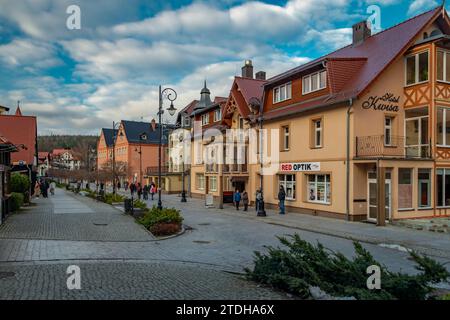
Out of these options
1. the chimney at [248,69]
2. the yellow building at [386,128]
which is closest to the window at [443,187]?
the yellow building at [386,128]

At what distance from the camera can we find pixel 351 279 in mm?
6633

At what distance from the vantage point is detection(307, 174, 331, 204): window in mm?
22078

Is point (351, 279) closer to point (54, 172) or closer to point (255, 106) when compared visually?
point (255, 106)

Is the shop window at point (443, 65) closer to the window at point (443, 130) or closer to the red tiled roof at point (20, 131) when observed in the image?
the window at point (443, 130)

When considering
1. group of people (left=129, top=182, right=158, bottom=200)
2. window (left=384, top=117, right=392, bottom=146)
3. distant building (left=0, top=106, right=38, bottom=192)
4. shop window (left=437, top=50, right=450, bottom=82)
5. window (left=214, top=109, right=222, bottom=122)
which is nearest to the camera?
shop window (left=437, top=50, right=450, bottom=82)

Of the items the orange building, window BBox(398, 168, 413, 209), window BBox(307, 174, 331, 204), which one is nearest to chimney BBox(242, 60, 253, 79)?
window BBox(307, 174, 331, 204)

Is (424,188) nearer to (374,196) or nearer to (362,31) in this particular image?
(374,196)

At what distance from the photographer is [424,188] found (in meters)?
20.6

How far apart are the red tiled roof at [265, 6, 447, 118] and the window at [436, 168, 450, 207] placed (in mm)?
6323

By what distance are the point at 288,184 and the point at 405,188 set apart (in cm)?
769

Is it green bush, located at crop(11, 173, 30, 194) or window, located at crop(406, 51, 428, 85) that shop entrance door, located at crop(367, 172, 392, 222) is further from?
green bush, located at crop(11, 173, 30, 194)

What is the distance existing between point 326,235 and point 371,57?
11543 millimetres

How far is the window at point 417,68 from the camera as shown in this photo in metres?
20.3
